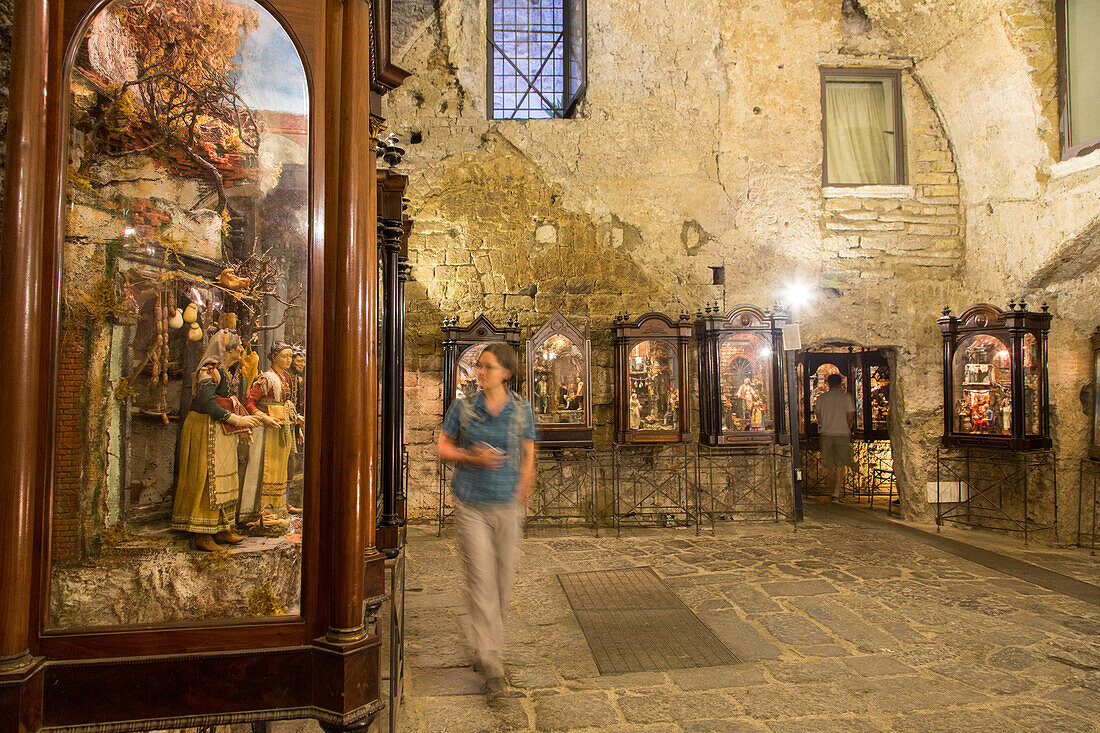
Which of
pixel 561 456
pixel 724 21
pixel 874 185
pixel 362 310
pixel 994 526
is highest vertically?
pixel 724 21

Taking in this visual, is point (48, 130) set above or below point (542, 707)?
above

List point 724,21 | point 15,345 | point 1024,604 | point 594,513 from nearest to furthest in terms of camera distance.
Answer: point 15,345, point 1024,604, point 594,513, point 724,21

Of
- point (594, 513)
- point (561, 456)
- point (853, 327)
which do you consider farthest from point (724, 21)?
point (594, 513)

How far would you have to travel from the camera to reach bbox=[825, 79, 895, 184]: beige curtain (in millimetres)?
7973

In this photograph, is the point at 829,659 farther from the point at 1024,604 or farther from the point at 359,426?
the point at 359,426

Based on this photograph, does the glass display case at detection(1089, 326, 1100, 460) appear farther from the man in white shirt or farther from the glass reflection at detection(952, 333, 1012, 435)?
the man in white shirt

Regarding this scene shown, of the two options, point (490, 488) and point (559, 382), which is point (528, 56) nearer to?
point (559, 382)

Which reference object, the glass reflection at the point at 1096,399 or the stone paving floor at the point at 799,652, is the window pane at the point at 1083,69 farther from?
the stone paving floor at the point at 799,652

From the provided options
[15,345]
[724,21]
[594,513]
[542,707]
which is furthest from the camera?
[724,21]

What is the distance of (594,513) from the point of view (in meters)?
7.07

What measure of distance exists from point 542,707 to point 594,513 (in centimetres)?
419

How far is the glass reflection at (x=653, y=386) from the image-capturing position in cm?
705

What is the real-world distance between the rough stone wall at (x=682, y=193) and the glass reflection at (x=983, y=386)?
71cm

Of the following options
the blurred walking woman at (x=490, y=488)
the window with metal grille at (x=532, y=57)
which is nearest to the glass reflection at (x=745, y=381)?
the window with metal grille at (x=532, y=57)
